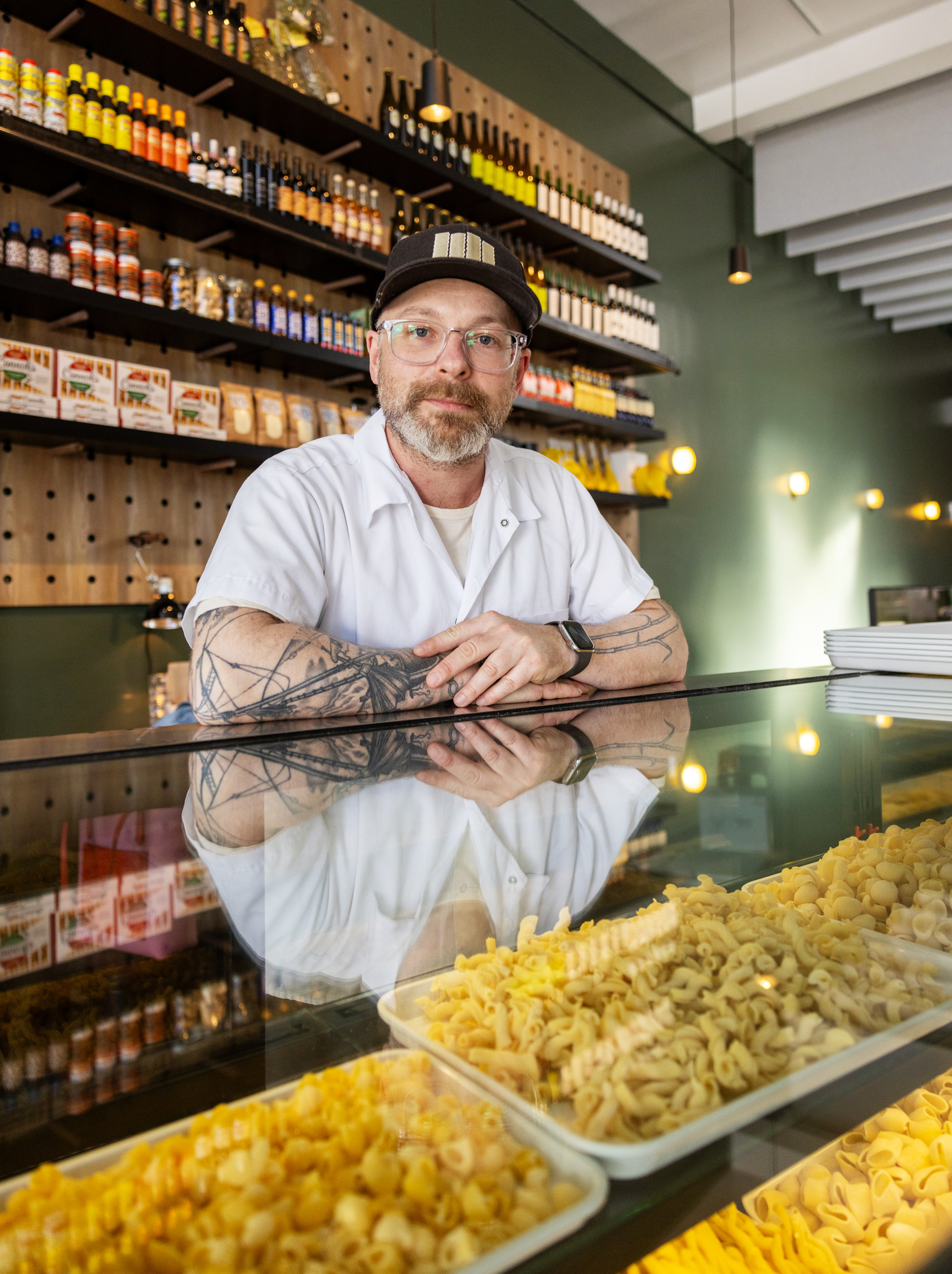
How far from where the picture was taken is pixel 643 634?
1.67 meters

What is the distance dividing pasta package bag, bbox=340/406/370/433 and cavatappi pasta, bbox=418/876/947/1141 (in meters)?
2.73

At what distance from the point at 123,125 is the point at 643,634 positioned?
1957mm

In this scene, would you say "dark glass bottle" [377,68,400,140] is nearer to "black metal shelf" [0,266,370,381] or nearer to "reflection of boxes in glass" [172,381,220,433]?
"black metal shelf" [0,266,370,381]

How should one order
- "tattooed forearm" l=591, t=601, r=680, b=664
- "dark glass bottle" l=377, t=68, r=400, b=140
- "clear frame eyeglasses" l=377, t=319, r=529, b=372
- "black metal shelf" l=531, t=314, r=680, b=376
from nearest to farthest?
"tattooed forearm" l=591, t=601, r=680, b=664 → "clear frame eyeglasses" l=377, t=319, r=529, b=372 → "dark glass bottle" l=377, t=68, r=400, b=140 → "black metal shelf" l=531, t=314, r=680, b=376

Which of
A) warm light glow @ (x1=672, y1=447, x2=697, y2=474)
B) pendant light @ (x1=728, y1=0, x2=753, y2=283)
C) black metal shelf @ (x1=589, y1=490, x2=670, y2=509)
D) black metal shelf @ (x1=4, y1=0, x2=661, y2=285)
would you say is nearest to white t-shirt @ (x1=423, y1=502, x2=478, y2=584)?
black metal shelf @ (x1=4, y1=0, x2=661, y2=285)

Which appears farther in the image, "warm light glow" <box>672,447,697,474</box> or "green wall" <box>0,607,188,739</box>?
"warm light glow" <box>672,447,697,474</box>

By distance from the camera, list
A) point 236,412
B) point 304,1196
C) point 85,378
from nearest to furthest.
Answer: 1. point 304,1196
2. point 85,378
3. point 236,412

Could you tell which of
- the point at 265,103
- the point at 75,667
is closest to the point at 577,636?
the point at 75,667

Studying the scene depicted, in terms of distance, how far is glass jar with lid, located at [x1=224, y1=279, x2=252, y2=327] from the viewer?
2.62 metres

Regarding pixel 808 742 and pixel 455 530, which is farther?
pixel 455 530

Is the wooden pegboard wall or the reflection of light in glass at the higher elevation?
the wooden pegboard wall

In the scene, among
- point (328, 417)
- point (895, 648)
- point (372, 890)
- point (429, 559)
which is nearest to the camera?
point (372, 890)

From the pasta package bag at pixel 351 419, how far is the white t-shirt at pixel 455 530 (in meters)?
1.25

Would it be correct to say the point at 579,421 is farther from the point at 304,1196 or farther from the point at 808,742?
the point at 304,1196
